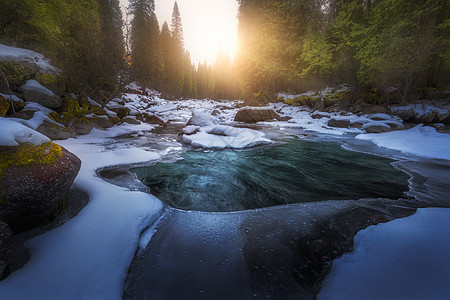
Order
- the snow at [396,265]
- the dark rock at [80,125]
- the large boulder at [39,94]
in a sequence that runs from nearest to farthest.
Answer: the snow at [396,265] < the large boulder at [39,94] < the dark rock at [80,125]

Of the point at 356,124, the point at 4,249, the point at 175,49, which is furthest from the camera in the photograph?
the point at 175,49

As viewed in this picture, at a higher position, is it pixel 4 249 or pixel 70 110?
pixel 70 110

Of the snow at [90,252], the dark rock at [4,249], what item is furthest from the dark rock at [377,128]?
the dark rock at [4,249]

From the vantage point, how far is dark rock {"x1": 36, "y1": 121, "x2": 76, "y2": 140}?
20.1ft

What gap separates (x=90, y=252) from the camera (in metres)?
1.68

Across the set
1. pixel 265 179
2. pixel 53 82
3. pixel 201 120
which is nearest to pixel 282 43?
pixel 201 120

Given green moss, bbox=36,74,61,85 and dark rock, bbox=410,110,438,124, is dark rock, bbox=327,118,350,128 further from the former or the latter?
green moss, bbox=36,74,61,85

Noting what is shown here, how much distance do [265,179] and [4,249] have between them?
3.77m

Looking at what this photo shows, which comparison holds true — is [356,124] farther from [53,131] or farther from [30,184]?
[53,131]

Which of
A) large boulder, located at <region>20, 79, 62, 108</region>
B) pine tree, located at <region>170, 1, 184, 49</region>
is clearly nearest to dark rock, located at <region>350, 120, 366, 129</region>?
large boulder, located at <region>20, 79, 62, 108</region>

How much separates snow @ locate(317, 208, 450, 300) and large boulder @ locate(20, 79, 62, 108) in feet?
34.6

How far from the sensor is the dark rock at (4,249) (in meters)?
1.34

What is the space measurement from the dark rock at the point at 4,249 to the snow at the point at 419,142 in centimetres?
904

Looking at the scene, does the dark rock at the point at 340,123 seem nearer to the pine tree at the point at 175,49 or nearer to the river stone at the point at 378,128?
the river stone at the point at 378,128
